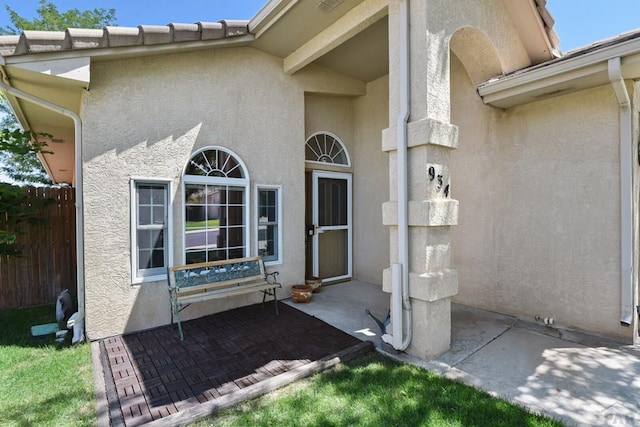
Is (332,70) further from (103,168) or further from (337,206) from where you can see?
(103,168)

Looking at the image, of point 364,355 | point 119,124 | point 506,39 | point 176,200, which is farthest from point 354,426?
point 506,39

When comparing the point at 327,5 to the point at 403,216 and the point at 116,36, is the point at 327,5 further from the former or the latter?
the point at 403,216

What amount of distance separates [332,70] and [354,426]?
6752mm

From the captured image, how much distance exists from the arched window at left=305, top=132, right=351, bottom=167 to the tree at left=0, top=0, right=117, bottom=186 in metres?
12.6

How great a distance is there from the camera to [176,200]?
503cm

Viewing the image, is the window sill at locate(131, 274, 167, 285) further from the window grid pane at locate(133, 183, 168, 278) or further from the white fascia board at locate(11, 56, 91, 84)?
the white fascia board at locate(11, 56, 91, 84)

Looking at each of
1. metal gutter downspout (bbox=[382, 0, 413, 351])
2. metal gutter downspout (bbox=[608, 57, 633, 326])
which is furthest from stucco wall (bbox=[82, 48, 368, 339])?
metal gutter downspout (bbox=[608, 57, 633, 326])

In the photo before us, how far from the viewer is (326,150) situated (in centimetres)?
756

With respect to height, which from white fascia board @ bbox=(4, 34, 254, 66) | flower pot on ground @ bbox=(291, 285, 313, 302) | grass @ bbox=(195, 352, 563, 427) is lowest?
grass @ bbox=(195, 352, 563, 427)

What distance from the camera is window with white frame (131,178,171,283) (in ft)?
15.5

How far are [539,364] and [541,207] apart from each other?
2.43 meters

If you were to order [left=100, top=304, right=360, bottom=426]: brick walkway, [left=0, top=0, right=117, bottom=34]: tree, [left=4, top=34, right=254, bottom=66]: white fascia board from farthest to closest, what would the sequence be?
[left=0, top=0, right=117, bottom=34]: tree < [left=4, top=34, right=254, bottom=66]: white fascia board < [left=100, top=304, right=360, bottom=426]: brick walkway

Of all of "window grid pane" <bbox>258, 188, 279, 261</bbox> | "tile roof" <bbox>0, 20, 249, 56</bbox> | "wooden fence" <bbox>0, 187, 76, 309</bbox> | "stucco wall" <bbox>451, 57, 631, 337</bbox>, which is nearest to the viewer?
"tile roof" <bbox>0, 20, 249, 56</bbox>

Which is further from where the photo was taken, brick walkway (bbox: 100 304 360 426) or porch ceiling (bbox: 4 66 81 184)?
porch ceiling (bbox: 4 66 81 184)
